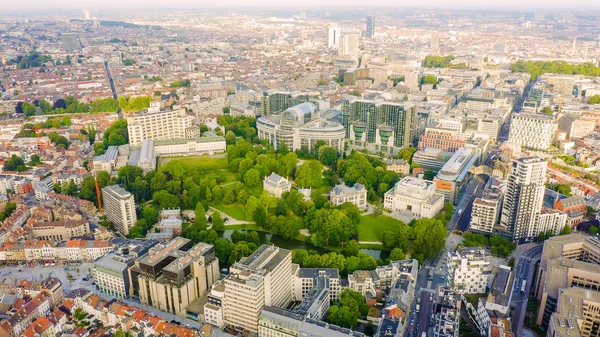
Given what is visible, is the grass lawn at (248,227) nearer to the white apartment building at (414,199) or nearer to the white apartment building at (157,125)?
the white apartment building at (414,199)

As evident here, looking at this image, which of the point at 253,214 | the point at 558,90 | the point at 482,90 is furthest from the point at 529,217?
the point at 558,90

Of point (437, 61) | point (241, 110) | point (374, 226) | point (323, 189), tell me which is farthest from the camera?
point (437, 61)

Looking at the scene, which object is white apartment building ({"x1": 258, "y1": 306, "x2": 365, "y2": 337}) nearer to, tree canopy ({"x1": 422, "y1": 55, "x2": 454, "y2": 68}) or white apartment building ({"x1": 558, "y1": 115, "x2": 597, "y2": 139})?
white apartment building ({"x1": 558, "y1": 115, "x2": 597, "y2": 139})

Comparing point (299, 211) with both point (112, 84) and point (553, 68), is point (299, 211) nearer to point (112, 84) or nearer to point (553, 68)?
point (112, 84)

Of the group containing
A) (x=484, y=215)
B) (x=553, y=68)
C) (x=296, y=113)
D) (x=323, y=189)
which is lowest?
(x=323, y=189)

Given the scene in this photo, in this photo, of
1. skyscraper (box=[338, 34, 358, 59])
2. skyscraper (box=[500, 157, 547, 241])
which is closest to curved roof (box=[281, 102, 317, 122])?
skyscraper (box=[500, 157, 547, 241])

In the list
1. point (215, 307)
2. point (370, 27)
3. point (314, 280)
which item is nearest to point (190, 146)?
point (314, 280)

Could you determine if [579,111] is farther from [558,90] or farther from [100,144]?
[100,144]

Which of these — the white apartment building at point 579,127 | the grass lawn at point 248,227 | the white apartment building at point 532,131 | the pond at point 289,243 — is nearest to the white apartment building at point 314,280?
the pond at point 289,243
